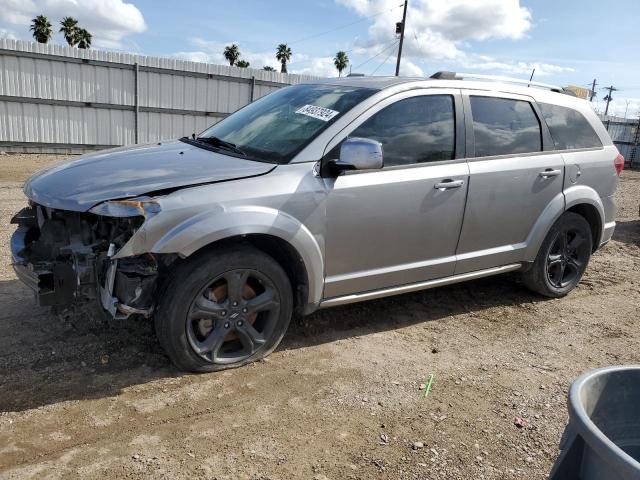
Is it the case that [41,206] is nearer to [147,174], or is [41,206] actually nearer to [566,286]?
[147,174]

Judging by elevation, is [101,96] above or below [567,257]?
above

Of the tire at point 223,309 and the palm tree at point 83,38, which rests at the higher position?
the palm tree at point 83,38

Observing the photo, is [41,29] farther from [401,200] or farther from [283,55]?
[401,200]

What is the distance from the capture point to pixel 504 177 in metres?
4.31

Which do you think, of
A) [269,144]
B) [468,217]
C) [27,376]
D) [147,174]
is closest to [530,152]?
[468,217]

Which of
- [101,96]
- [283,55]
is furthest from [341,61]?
[101,96]

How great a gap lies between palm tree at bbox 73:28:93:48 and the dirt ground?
42516mm

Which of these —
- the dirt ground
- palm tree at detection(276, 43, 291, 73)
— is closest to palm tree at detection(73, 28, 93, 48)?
palm tree at detection(276, 43, 291, 73)

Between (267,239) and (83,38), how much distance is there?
44.8m

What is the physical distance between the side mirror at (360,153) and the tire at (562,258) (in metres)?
2.27

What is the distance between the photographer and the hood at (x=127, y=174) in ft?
9.95

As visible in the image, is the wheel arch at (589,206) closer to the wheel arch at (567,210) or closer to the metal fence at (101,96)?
the wheel arch at (567,210)

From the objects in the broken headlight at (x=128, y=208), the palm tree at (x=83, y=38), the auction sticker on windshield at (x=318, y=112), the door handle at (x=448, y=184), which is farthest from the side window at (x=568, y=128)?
the palm tree at (x=83, y=38)

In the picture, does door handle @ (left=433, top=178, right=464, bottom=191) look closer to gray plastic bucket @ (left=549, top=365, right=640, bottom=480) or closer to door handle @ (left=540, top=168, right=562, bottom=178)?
door handle @ (left=540, top=168, right=562, bottom=178)
